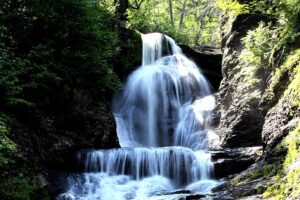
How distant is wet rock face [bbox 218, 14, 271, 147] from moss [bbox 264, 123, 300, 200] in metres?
5.80

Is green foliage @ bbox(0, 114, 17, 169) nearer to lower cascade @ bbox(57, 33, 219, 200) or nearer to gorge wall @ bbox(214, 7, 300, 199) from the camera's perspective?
lower cascade @ bbox(57, 33, 219, 200)

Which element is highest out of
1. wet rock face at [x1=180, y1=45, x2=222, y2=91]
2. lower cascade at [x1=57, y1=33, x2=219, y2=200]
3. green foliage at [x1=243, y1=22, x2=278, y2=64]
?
green foliage at [x1=243, y1=22, x2=278, y2=64]

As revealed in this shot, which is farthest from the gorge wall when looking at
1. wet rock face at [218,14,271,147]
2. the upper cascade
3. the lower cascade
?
the upper cascade

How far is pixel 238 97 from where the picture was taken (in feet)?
48.5

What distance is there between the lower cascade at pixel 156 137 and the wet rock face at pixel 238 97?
139 cm

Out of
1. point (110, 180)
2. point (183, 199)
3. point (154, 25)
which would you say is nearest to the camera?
point (183, 199)

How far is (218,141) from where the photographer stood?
15.5 m

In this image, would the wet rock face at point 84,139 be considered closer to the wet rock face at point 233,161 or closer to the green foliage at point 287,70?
the wet rock face at point 233,161

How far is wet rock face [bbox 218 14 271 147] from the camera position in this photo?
45.5 feet

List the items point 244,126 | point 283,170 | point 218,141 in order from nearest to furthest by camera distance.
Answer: point 283,170 → point 244,126 → point 218,141

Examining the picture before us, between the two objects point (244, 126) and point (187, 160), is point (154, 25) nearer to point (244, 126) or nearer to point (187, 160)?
point (244, 126)

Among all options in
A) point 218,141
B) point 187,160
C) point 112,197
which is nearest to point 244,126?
point 218,141

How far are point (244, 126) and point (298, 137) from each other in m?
6.76

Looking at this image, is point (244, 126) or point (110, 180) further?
point (244, 126)
